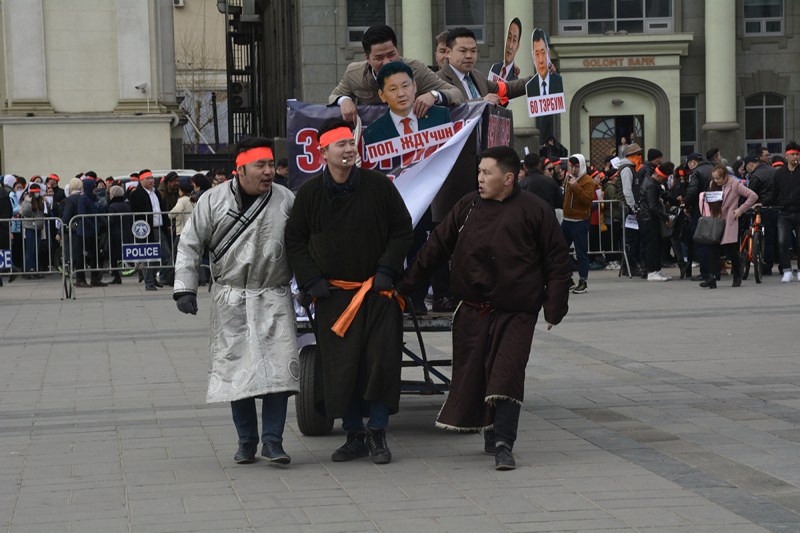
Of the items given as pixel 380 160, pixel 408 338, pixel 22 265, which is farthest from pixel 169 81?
pixel 380 160

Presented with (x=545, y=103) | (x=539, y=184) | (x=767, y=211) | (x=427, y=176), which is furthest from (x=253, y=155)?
(x=767, y=211)

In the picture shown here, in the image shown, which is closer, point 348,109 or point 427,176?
point 348,109

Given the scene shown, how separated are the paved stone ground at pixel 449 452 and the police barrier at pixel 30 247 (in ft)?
27.3

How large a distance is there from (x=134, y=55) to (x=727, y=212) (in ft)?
67.3

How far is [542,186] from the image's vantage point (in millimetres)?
18609

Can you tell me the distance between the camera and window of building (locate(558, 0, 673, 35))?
43.0 meters

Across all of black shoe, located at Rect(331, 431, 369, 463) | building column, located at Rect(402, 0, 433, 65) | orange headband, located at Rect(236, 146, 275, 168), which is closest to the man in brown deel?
black shoe, located at Rect(331, 431, 369, 463)

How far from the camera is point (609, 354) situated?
12.4m

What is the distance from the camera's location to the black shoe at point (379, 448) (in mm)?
7875

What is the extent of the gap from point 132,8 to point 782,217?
810 inches

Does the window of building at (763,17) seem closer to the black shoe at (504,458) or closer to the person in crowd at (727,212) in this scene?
the person in crowd at (727,212)

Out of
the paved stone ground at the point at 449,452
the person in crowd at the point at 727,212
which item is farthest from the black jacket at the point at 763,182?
the paved stone ground at the point at 449,452

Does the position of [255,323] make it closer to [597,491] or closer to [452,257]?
[452,257]

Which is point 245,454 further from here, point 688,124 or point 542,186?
point 688,124
